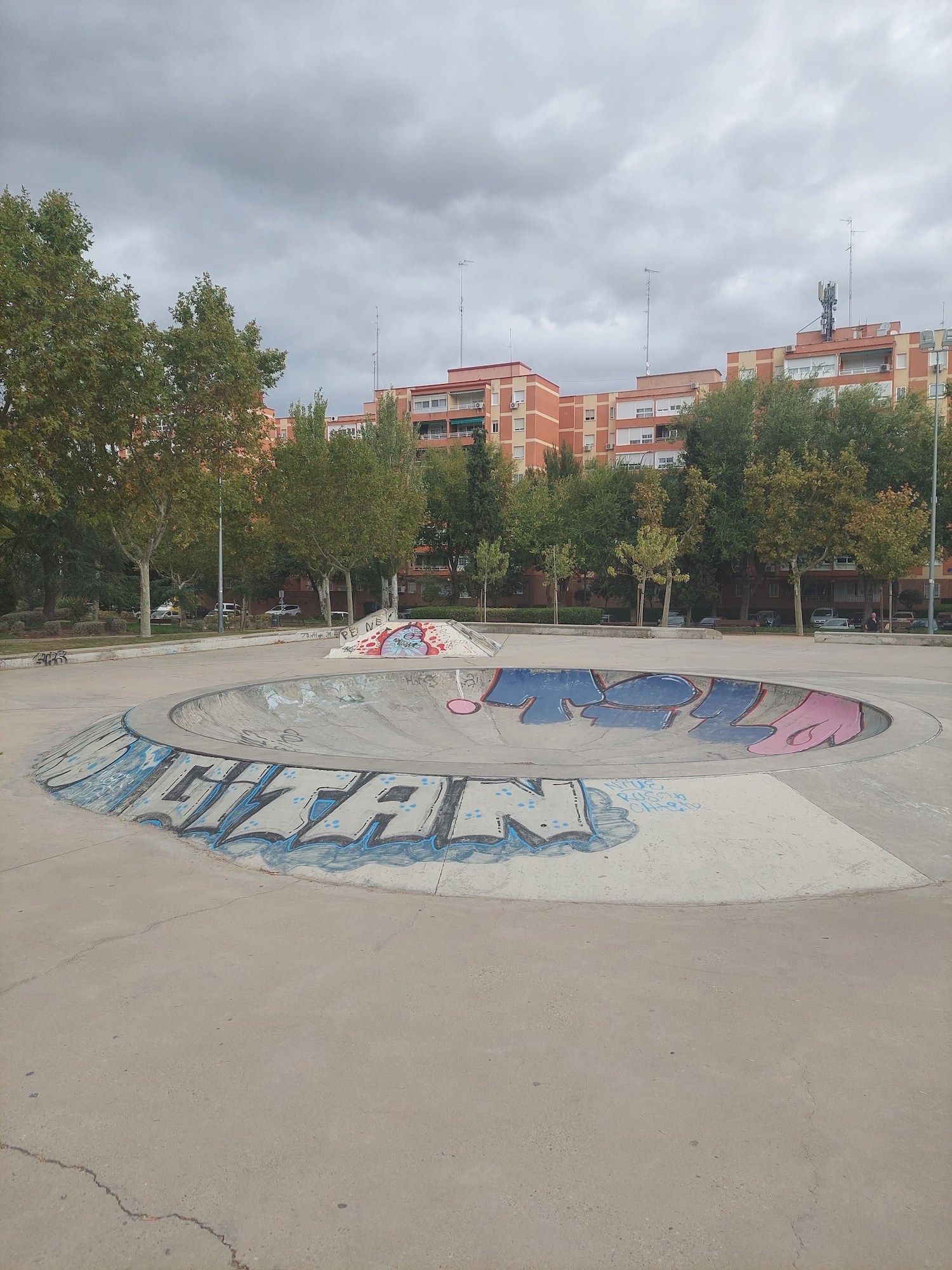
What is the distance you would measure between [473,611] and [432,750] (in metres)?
31.4

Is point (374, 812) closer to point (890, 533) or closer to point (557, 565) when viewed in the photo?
point (890, 533)

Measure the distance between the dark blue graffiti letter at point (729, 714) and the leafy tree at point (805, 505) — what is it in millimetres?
22132

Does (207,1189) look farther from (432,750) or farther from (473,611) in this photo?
(473,611)

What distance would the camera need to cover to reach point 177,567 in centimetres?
4622

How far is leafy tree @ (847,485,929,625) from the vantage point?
30641mm

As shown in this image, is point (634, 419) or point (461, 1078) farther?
point (634, 419)

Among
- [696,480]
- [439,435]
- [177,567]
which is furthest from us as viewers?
[439,435]

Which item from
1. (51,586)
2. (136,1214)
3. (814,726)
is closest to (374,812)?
(136,1214)

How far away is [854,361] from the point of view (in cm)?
5531

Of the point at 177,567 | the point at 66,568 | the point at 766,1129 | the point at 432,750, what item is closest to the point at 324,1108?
the point at 766,1129

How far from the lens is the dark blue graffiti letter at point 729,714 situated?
436 inches

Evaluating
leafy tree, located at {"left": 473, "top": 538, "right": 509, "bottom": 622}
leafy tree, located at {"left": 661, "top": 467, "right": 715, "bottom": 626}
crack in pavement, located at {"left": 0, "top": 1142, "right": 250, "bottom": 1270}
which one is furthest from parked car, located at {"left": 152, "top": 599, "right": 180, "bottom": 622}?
crack in pavement, located at {"left": 0, "top": 1142, "right": 250, "bottom": 1270}

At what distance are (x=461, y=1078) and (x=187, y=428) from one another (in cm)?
2512

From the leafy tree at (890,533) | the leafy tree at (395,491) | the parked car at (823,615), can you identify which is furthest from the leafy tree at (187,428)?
the parked car at (823,615)
